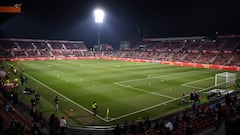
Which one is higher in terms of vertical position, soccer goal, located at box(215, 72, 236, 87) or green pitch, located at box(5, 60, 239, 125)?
soccer goal, located at box(215, 72, 236, 87)

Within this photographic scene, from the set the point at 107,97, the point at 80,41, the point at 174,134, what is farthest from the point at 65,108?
the point at 80,41

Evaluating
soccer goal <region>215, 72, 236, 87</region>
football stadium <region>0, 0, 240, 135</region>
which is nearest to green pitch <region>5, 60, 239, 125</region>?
football stadium <region>0, 0, 240, 135</region>

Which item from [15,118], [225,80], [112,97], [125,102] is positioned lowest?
[125,102]

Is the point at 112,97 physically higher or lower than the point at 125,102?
higher

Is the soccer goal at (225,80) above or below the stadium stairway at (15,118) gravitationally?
above

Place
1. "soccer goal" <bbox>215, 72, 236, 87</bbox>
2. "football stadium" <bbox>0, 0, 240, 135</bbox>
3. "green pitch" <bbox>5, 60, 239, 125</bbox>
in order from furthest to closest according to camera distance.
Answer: "soccer goal" <bbox>215, 72, 236, 87</bbox>
"green pitch" <bbox>5, 60, 239, 125</bbox>
"football stadium" <bbox>0, 0, 240, 135</bbox>

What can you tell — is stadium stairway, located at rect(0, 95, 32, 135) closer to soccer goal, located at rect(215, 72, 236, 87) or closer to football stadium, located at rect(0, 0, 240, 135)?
football stadium, located at rect(0, 0, 240, 135)

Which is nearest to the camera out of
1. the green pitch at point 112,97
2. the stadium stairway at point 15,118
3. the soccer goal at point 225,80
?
the stadium stairway at point 15,118

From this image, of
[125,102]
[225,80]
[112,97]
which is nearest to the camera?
[125,102]

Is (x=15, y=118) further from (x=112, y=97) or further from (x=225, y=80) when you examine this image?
(x=225, y=80)

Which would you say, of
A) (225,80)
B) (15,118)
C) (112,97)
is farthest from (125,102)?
(225,80)

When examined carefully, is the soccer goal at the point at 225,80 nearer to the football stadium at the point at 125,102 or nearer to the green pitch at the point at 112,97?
the football stadium at the point at 125,102

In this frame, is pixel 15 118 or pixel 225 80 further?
pixel 225 80

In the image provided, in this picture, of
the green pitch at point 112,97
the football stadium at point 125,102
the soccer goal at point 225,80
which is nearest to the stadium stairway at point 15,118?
the football stadium at point 125,102
